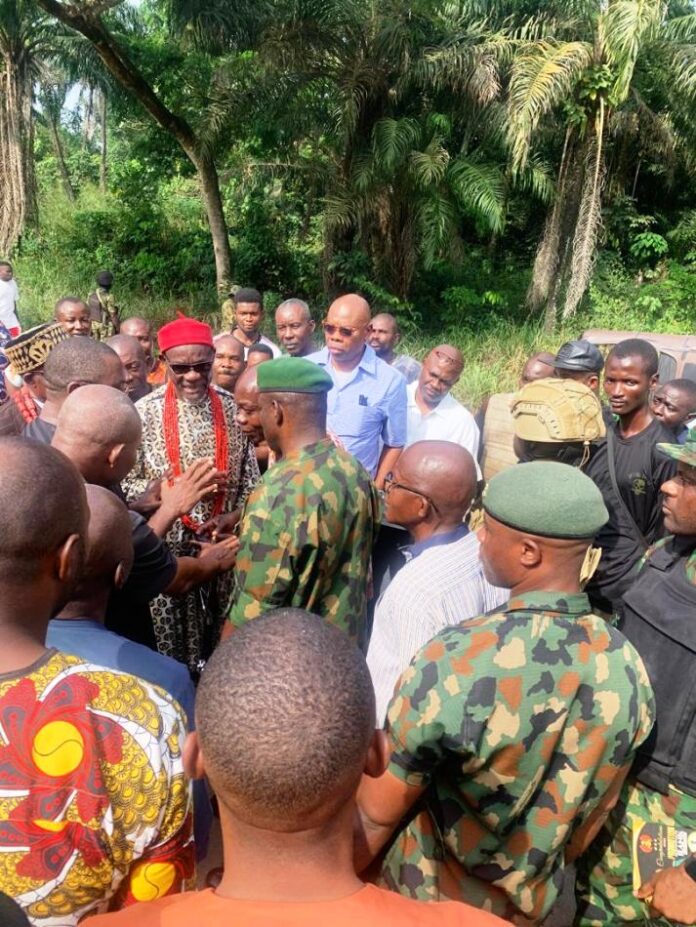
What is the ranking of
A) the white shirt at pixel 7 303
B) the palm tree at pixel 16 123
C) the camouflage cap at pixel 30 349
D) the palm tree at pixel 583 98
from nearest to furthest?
1. the camouflage cap at pixel 30 349
2. the white shirt at pixel 7 303
3. the palm tree at pixel 583 98
4. the palm tree at pixel 16 123

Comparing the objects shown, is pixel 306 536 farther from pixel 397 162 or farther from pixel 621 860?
pixel 397 162

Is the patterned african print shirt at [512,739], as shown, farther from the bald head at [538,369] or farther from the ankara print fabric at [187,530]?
the bald head at [538,369]

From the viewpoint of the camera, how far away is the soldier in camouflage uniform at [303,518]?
247 cm

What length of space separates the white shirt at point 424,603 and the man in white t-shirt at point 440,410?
2.39m

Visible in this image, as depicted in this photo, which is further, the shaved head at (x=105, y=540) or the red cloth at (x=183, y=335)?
the red cloth at (x=183, y=335)

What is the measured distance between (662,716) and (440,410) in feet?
9.92

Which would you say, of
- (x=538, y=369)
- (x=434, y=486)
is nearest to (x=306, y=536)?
(x=434, y=486)

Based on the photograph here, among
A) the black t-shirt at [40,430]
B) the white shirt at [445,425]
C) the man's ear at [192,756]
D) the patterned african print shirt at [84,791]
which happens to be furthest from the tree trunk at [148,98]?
the man's ear at [192,756]

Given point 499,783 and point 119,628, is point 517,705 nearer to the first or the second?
point 499,783

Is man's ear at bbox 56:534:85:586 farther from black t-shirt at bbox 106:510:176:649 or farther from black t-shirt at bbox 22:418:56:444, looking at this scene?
black t-shirt at bbox 22:418:56:444

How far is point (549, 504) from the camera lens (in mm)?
1714

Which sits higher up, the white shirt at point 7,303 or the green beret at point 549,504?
the green beret at point 549,504

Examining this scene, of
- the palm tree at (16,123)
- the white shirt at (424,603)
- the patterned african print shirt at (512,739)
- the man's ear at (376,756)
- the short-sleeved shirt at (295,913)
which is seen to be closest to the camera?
the short-sleeved shirt at (295,913)

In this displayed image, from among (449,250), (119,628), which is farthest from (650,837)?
(449,250)
